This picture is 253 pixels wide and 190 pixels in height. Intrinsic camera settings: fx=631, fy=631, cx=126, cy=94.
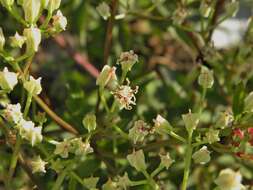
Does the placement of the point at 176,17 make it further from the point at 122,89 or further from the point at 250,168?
the point at 250,168

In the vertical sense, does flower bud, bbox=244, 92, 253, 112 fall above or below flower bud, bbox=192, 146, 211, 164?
above

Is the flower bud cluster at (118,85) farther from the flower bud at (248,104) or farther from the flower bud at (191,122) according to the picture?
the flower bud at (248,104)

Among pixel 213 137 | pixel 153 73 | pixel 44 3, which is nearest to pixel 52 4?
pixel 44 3

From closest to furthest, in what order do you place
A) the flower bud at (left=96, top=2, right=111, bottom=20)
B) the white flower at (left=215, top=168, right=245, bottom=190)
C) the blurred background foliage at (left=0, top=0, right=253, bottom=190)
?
the white flower at (left=215, top=168, right=245, bottom=190), the flower bud at (left=96, top=2, right=111, bottom=20), the blurred background foliage at (left=0, top=0, right=253, bottom=190)

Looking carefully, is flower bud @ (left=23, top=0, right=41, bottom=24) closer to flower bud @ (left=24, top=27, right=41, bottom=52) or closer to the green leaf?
flower bud @ (left=24, top=27, right=41, bottom=52)

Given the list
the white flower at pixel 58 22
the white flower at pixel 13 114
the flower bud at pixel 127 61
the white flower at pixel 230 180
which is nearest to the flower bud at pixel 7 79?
the white flower at pixel 13 114

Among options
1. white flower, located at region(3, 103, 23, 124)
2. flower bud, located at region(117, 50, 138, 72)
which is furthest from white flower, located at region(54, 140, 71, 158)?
flower bud, located at region(117, 50, 138, 72)
